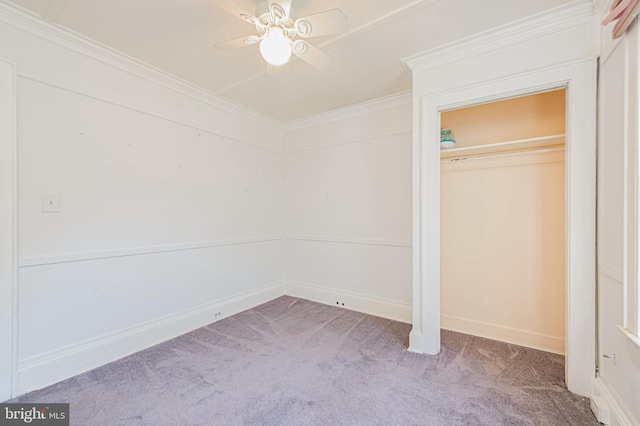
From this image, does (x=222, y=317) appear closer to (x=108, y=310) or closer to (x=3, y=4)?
(x=108, y=310)

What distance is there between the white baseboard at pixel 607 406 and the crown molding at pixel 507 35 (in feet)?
7.35

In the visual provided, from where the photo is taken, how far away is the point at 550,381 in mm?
1939

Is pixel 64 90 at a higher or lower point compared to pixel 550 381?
higher

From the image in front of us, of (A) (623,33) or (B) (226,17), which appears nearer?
(A) (623,33)

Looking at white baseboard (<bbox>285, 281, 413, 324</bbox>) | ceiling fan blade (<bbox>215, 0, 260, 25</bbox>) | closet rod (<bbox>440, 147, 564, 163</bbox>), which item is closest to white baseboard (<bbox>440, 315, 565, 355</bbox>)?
white baseboard (<bbox>285, 281, 413, 324</bbox>)

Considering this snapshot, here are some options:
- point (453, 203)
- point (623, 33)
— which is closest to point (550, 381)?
point (453, 203)

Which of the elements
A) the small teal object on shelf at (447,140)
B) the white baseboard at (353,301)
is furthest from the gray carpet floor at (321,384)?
the small teal object on shelf at (447,140)

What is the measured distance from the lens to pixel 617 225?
152 centimetres

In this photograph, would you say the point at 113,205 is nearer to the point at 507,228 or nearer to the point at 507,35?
the point at 507,35

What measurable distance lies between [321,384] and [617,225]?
2.03 m

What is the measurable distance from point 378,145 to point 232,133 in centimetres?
174

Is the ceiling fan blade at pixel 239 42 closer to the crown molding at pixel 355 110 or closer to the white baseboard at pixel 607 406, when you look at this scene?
the crown molding at pixel 355 110

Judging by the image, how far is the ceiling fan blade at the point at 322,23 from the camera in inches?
56.2

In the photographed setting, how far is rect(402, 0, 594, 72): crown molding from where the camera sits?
1.79 m
